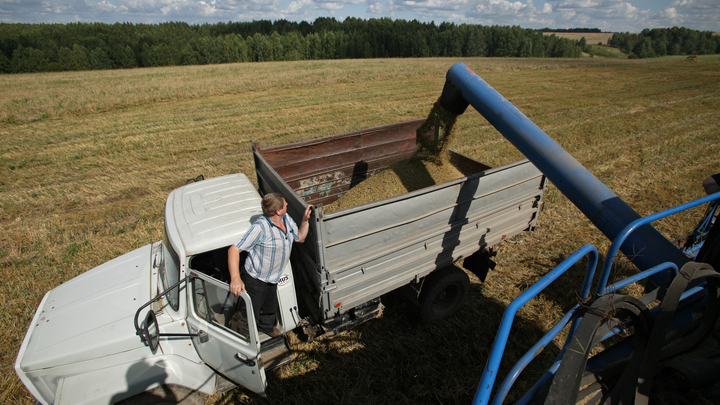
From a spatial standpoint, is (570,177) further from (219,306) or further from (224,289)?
(219,306)

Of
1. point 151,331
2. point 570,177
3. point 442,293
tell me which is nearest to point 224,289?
point 151,331

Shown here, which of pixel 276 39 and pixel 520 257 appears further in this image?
pixel 276 39

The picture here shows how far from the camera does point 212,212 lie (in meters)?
3.07

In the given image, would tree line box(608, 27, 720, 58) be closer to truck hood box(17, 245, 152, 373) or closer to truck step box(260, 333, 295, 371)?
truck step box(260, 333, 295, 371)

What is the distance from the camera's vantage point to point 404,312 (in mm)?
4289

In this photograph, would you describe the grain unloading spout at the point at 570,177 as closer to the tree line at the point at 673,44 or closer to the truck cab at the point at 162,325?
the truck cab at the point at 162,325

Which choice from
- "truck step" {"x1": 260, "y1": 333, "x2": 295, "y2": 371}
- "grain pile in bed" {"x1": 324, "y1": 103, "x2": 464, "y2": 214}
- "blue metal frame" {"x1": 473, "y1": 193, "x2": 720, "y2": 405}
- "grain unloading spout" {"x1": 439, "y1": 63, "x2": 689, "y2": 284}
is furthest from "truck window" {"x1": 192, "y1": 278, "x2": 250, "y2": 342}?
"grain unloading spout" {"x1": 439, "y1": 63, "x2": 689, "y2": 284}

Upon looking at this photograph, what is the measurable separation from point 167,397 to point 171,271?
0.98 meters

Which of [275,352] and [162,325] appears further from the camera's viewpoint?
[275,352]

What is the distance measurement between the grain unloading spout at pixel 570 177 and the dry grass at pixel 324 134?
1.86 meters

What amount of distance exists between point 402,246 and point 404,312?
1395 mm

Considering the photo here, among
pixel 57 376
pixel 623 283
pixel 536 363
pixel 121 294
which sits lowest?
pixel 536 363

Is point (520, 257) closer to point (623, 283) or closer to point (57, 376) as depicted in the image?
point (623, 283)

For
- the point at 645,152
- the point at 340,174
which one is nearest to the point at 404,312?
the point at 340,174
